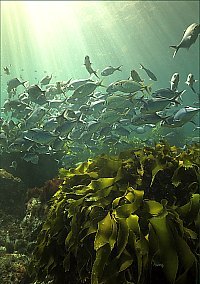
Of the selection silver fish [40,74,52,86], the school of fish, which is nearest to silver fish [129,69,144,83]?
the school of fish

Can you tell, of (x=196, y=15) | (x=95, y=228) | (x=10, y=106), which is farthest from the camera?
(x=196, y=15)

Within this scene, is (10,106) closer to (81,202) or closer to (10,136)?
(10,136)

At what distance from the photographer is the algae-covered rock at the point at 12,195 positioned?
20.9 ft

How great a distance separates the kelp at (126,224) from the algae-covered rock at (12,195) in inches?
115

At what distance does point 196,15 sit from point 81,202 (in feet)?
97.9

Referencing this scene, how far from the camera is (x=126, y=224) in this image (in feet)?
7.68

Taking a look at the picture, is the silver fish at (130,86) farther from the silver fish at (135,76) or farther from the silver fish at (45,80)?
the silver fish at (45,80)

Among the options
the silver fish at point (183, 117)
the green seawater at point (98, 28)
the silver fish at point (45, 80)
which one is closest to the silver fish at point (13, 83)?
the silver fish at point (45, 80)

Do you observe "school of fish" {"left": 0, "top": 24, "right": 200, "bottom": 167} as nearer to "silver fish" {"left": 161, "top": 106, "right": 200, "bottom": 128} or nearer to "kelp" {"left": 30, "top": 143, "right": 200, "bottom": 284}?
"silver fish" {"left": 161, "top": 106, "right": 200, "bottom": 128}

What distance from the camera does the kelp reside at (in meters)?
2.18

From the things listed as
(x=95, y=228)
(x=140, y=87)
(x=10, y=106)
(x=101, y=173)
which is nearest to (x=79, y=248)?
(x=95, y=228)

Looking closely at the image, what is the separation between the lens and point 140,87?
242 inches

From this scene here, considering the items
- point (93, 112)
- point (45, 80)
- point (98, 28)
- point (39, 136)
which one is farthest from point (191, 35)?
point (98, 28)

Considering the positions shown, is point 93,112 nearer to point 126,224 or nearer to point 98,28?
point 126,224
